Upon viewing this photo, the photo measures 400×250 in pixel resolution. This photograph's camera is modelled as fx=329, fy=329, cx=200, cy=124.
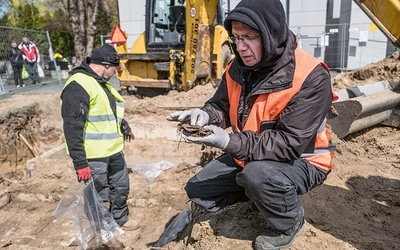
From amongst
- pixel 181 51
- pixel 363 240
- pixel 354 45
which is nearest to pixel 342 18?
pixel 354 45

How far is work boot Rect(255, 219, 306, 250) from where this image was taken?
2217mm

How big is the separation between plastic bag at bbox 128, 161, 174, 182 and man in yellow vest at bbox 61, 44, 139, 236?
1.02 meters

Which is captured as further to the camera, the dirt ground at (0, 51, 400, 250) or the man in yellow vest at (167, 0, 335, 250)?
the dirt ground at (0, 51, 400, 250)

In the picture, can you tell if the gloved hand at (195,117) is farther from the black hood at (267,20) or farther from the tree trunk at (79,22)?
the tree trunk at (79,22)

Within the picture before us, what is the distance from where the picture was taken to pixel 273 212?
7.06 ft

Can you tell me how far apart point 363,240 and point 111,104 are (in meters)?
2.68

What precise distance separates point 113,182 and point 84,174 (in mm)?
564

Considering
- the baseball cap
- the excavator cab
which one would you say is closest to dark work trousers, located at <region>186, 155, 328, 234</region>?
the baseball cap

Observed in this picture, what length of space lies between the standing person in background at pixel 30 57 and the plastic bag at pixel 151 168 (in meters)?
8.91

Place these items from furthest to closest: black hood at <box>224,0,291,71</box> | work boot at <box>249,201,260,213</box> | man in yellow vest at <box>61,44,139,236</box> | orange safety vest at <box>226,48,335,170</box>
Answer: man in yellow vest at <box>61,44,139,236</box> → work boot at <box>249,201,260,213</box> → orange safety vest at <box>226,48,335,170</box> → black hood at <box>224,0,291,71</box>

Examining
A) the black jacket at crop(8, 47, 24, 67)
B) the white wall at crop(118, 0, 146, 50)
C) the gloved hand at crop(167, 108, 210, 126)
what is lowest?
the gloved hand at crop(167, 108, 210, 126)

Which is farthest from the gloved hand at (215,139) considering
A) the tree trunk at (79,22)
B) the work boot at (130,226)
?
the tree trunk at (79,22)

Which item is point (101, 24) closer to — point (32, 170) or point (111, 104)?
point (32, 170)

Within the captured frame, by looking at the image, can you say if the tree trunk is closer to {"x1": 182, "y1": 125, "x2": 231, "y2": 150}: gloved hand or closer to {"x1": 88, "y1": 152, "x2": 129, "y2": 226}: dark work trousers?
{"x1": 88, "y1": 152, "x2": 129, "y2": 226}: dark work trousers
